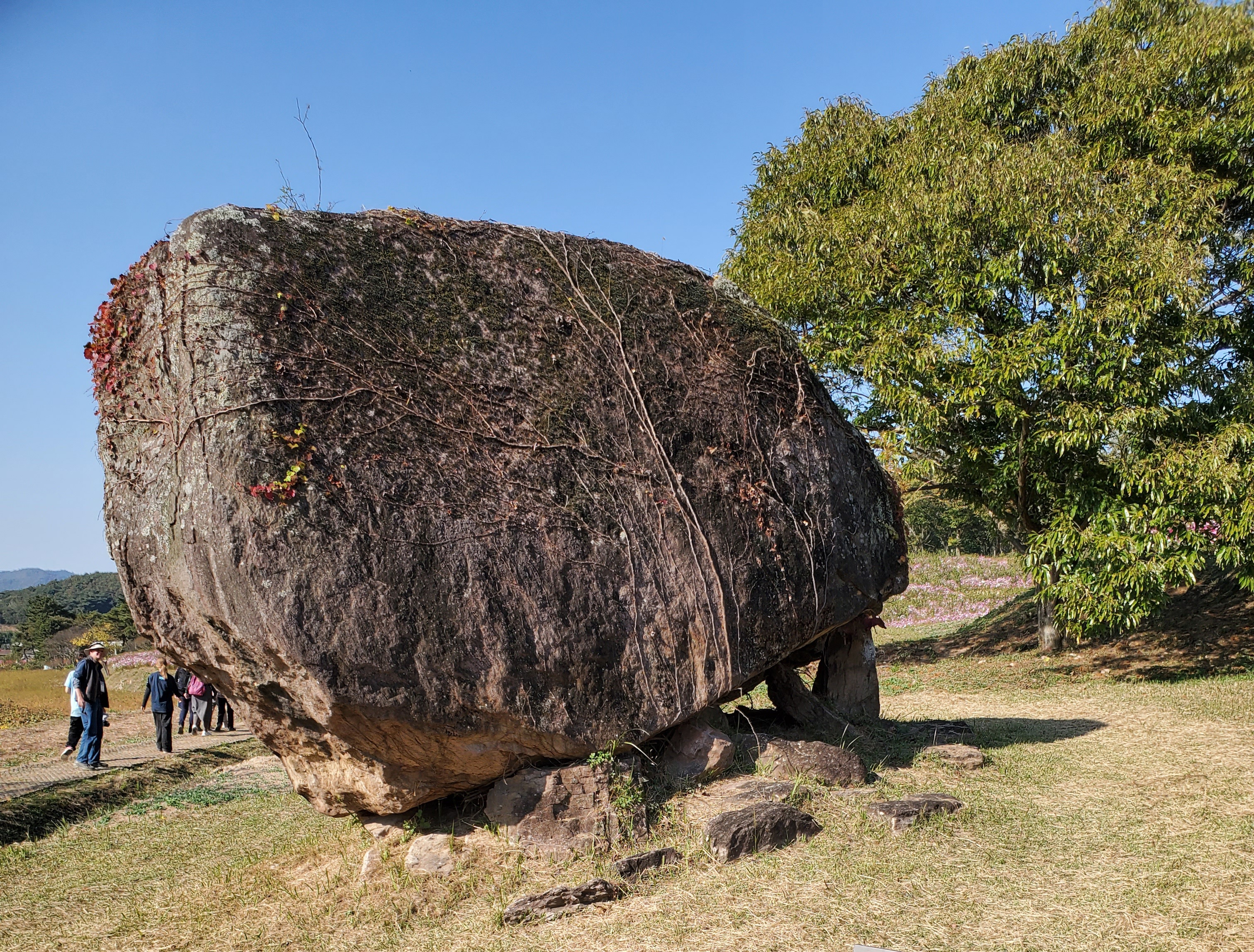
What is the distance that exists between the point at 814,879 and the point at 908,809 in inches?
47.5

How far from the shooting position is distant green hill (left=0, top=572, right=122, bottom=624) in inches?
3649

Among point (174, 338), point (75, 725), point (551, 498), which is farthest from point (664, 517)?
point (75, 725)

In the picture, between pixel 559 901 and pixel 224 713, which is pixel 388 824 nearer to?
pixel 559 901

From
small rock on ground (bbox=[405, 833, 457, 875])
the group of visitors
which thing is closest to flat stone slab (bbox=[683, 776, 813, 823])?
small rock on ground (bbox=[405, 833, 457, 875])

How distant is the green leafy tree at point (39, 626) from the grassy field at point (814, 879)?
4294 centimetres

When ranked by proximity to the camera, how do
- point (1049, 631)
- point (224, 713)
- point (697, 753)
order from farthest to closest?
1. point (224, 713)
2. point (1049, 631)
3. point (697, 753)

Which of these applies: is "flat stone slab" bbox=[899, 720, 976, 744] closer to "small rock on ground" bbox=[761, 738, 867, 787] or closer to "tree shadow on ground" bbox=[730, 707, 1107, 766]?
"tree shadow on ground" bbox=[730, 707, 1107, 766]

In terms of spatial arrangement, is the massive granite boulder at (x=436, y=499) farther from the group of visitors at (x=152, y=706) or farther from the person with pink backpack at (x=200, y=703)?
the person with pink backpack at (x=200, y=703)

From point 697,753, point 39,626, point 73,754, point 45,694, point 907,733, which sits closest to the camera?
point 697,753

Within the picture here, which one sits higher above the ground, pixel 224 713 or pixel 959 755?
pixel 959 755

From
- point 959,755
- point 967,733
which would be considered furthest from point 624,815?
point 967,733

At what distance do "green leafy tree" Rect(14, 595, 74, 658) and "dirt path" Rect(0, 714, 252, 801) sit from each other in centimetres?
3094

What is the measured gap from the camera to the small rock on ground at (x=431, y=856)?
6.20 m

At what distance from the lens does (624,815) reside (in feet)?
21.0
